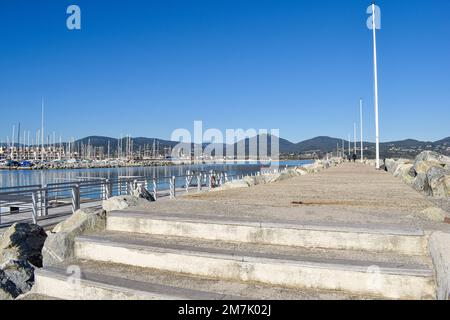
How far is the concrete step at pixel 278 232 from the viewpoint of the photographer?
365 cm

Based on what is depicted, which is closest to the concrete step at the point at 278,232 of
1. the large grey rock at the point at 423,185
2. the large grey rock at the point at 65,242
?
the large grey rock at the point at 65,242

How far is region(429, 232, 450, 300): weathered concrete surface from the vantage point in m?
2.59

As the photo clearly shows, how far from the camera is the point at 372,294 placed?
3.06m

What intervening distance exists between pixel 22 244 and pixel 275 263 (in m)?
4.62

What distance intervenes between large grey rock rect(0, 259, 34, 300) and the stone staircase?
102 cm

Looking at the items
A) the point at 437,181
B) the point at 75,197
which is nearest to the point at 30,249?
the point at 75,197

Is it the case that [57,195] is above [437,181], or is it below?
below

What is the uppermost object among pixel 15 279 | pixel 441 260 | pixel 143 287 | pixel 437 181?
pixel 437 181

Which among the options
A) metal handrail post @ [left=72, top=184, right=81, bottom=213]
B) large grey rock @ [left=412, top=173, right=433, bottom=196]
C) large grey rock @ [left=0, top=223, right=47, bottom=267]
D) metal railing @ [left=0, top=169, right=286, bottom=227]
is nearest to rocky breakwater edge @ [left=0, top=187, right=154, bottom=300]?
large grey rock @ [left=0, top=223, right=47, bottom=267]

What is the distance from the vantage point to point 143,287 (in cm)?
323

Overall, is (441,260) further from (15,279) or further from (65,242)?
(15,279)

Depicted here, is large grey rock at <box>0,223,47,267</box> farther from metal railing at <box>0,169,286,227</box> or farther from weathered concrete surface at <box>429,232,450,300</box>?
weathered concrete surface at <box>429,232,450,300</box>
